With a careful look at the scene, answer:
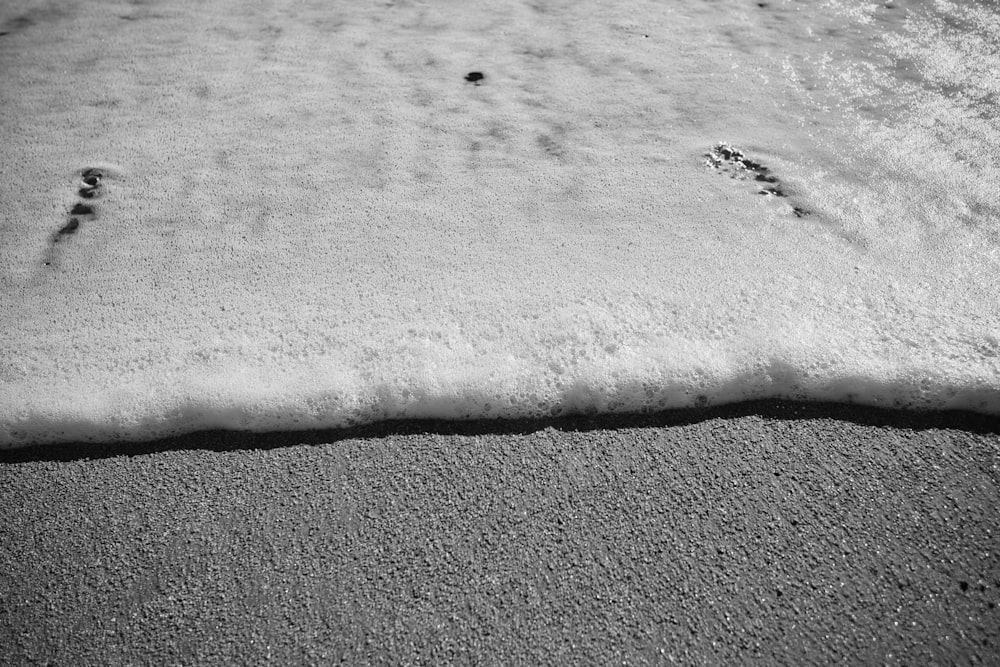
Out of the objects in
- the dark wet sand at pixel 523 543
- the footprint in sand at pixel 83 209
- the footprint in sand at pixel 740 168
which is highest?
the footprint in sand at pixel 740 168

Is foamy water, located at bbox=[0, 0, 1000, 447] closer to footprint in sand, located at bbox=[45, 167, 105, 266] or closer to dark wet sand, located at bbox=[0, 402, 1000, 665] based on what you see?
footprint in sand, located at bbox=[45, 167, 105, 266]

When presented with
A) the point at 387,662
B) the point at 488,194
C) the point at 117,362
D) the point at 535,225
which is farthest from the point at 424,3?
the point at 387,662

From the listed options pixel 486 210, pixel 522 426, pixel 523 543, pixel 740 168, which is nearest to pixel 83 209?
pixel 486 210

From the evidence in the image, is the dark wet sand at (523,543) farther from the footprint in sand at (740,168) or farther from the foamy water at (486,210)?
the footprint in sand at (740,168)

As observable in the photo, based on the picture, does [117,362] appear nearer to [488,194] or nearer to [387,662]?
[387,662]

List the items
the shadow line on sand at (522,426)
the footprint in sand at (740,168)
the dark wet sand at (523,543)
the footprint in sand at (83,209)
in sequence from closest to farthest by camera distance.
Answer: the dark wet sand at (523,543) → the shadow line on sand at (522,426) → the footprint in sand at (83,209) → the footprint in sand at (740,168)

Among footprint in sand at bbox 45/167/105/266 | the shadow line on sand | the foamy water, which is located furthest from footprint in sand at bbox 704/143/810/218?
footprint in sand at bbox 45/167/105/266

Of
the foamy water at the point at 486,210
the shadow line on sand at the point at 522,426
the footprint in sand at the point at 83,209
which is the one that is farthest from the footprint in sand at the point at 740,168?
the footprint in sand at the point at 83,209

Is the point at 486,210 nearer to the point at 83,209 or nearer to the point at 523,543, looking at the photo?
the point at 523,543

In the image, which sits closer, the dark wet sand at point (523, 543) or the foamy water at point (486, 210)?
Answer: the dark wet sand at point (523, 543)

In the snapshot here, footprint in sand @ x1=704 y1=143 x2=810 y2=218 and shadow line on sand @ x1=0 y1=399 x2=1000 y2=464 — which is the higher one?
footprint in sand @ x1=704 y1=143 x2=810 y2=218
